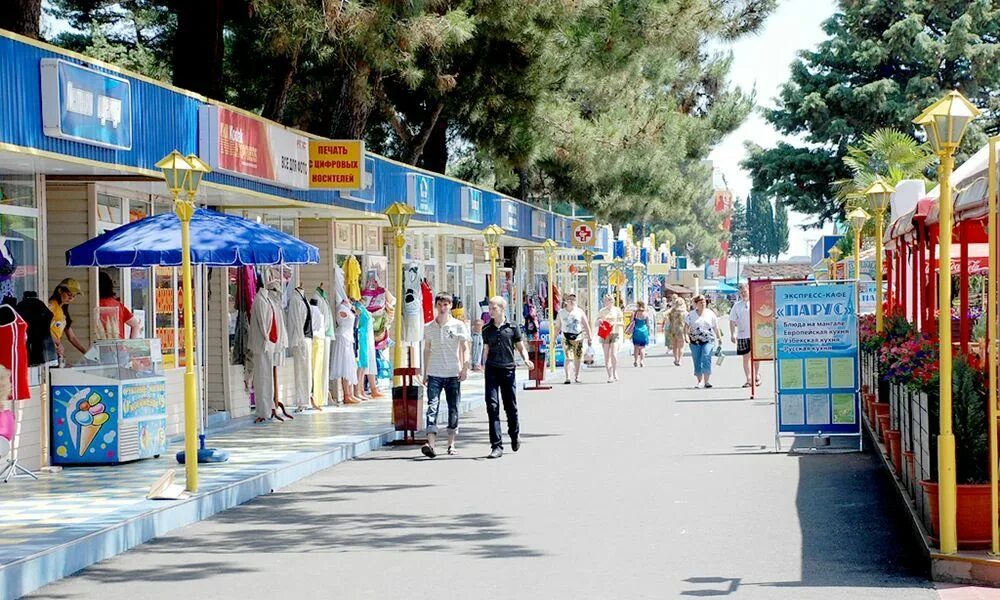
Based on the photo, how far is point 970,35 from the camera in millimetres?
48219

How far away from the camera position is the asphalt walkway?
8.66 metres

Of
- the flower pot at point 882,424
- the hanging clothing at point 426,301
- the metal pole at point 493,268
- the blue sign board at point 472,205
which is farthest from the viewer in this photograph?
the blue sign board at point 472,205

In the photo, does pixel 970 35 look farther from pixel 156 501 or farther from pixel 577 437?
pixel 156 501

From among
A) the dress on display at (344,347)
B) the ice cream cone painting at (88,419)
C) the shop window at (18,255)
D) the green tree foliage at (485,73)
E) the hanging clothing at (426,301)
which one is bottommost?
the ice cream cone painting at (88,419)

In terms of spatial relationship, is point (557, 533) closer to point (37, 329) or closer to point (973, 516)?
point (973, 516)

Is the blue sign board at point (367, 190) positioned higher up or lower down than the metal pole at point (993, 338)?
higher up

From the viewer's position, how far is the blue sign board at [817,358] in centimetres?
1580

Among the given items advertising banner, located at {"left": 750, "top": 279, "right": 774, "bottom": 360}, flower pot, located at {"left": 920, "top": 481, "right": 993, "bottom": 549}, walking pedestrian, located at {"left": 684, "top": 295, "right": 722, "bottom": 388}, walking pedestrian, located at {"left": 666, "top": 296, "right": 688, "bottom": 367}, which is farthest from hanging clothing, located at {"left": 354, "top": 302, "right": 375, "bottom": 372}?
flower pot, located at {"left": 920, "top": 481, "right": 993, "bottom": 549}

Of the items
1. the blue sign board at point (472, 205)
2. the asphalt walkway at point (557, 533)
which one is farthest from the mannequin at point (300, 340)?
the blue sign board at point (472, 205)

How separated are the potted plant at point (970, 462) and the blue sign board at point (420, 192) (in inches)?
658

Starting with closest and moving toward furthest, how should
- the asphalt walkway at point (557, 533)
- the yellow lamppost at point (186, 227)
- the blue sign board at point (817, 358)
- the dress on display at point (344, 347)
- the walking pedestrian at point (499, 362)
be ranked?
the asphalt walkway at point (557, 533) < the yellow lamppost at point (186, 227) < the blue sign board at point (817, 358) < the walking pedestrian at point (499, 362) < the dress on display at point (344, 347)

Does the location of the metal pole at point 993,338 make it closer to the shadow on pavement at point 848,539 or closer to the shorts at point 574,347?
the shadow on pavement at point 848,539

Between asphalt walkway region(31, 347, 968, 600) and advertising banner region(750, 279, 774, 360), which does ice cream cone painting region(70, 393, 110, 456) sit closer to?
asphalt walkway region(31, 347, 968, 600)

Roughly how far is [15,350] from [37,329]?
92 cm
